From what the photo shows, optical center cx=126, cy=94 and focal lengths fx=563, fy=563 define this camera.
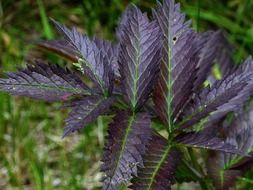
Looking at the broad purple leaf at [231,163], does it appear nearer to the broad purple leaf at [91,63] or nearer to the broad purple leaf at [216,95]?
the broad purple leaf at [216,95]

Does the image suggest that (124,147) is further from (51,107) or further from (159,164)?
(51,107)

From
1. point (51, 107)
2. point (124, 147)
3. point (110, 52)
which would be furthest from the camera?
point (51, 107)

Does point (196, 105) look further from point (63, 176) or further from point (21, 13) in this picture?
point (21, 13)

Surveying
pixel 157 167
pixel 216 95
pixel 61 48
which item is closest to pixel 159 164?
pixel 157 167

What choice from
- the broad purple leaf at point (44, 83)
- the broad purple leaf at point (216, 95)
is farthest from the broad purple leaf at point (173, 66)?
the broad purple leaf at point (44, 83)

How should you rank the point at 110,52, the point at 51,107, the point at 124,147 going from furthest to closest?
the point at 51,107
the point at 110,52
the point at 124,147

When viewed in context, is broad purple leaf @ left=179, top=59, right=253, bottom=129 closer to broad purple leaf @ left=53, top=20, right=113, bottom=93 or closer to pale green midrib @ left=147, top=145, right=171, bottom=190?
pale green midrib @ left=147, top=145, right=171, bottom=190
